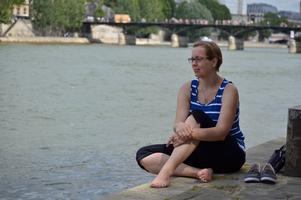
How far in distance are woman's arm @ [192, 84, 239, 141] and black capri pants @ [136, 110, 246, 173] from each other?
8 cm

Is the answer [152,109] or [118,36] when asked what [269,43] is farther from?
[152,109]

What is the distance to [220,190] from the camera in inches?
180

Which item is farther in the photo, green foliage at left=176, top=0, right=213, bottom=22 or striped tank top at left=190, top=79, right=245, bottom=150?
green foliage at left=176, top=0, right=213, bottom=22

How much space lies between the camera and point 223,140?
15.8 ft

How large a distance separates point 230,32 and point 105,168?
86.2m

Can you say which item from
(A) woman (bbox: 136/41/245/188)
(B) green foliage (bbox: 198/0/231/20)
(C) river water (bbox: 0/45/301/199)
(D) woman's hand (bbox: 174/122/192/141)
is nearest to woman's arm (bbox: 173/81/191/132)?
(A) woman (bbox: 136/41/245/188)

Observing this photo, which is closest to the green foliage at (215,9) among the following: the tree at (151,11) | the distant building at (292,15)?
the tree at (151,11)

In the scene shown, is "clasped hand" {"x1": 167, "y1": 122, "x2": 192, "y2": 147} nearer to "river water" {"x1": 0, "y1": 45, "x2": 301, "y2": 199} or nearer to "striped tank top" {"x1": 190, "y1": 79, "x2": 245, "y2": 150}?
"striped tank top" {"x1": 190, "y1": 79, "x2": 245, "y2": 150}

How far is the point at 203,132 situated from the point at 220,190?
1.24 ft

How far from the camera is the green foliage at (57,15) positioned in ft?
256

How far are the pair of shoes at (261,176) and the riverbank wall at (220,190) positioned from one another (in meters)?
0.03

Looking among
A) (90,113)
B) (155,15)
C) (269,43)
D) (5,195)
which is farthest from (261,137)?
(269,43)

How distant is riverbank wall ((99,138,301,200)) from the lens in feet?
14.4

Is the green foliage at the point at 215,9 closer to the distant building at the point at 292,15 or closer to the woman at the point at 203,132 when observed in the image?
the distant building at the point at 292,15
